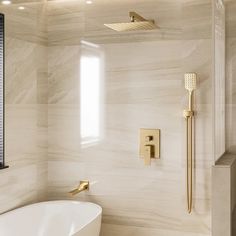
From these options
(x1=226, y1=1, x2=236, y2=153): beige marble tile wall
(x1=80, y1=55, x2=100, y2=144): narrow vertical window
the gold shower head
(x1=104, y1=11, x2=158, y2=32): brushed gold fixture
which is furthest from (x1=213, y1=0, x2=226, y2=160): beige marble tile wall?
(x1=80, y1=55, x2=100, y2=144): narrow vertical window

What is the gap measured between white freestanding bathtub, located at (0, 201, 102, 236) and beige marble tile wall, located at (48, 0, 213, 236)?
0.21 m

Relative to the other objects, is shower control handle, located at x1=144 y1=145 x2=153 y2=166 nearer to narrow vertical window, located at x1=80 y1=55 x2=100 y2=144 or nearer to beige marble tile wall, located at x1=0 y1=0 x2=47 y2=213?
narrow vertical window, located at x1=80 y1=55 x2=100 y2=144

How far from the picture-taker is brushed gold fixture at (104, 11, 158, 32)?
317 centimetres

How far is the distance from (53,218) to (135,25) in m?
1.58

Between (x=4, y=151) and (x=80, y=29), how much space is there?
45.4 inches

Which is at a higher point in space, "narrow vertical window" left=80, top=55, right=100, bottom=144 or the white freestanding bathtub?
"narrow vertical window" left=80, top=55, right=100, bottom=144

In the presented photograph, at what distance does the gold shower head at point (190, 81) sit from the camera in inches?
125

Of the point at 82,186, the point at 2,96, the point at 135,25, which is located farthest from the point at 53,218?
the point at 135,25

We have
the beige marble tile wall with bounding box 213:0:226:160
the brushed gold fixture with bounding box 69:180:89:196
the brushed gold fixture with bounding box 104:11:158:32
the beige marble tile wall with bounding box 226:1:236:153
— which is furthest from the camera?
the brushed gold fixture with bounding box 69:180:89:196

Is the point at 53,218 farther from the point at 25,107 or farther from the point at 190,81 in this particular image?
the point at 190,81

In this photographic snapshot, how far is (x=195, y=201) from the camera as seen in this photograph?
3273 millimetres

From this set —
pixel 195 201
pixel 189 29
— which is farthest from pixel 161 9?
pixel 195 201

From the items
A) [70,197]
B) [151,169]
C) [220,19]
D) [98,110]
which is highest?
[220,19]

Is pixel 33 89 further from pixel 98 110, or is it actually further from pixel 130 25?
pixel 130 25
